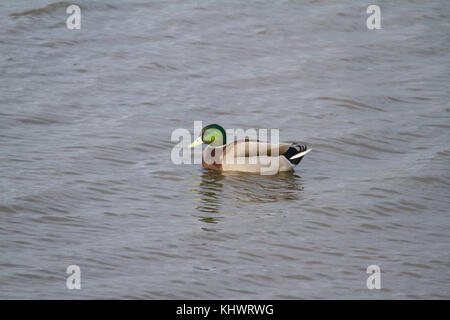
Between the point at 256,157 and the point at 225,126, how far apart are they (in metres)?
1.40

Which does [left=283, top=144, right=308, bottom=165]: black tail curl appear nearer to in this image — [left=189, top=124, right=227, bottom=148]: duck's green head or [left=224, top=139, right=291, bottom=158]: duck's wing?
[left=224, top=139, right=291, bottom=158]: duck's wing

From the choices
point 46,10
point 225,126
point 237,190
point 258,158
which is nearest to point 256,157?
point 258,158

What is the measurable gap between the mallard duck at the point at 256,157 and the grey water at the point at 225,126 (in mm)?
141

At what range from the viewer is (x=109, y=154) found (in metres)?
10.7

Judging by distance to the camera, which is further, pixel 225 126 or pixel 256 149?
pixel 225 126

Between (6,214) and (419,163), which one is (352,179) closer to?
(419,163)

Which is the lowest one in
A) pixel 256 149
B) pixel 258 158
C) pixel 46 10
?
pixel 258 158

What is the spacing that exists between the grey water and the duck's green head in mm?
350

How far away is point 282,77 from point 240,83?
30.4 inches

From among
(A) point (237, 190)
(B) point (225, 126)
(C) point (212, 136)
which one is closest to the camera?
(A) point (237, 190)

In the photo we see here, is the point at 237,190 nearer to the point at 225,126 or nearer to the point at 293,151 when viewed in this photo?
the point at 293,151

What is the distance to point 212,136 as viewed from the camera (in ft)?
35.9

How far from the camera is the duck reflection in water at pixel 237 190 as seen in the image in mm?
9305

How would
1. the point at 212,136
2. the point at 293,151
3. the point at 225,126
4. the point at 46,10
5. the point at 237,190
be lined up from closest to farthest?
1. the point at 237,190
2. the point at 293,151
3. the point at 212,136
4. the point at 225,126
5. the point at 46,10
